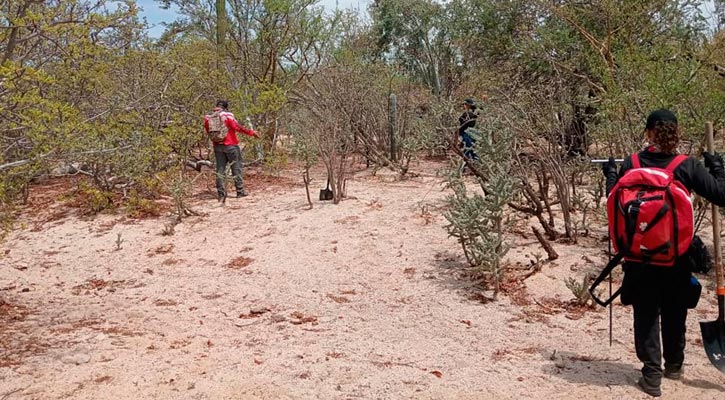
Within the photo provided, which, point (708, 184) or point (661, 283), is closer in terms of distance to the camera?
point (708, 184)

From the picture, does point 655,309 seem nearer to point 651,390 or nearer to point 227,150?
point 651,390

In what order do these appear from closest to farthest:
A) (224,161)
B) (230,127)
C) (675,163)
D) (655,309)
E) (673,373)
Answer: (675,163)
(655,309)
(673,373)
(230,127)
(224,161)

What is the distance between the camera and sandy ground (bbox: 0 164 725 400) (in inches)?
141

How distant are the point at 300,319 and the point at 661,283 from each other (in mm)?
2620

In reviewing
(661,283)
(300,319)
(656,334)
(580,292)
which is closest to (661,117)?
(661,283)

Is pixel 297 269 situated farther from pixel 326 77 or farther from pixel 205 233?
pixel 326 77

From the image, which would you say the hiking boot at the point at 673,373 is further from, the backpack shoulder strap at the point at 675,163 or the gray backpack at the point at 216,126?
the gray backpack at the point at 216,126

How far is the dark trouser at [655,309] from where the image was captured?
10.8 feet

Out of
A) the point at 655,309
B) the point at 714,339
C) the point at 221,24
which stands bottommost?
the point at 714,339

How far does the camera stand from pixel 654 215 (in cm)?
313

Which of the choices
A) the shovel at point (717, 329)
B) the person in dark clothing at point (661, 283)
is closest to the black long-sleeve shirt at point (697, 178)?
the person in dark clothing at point (661, 283)

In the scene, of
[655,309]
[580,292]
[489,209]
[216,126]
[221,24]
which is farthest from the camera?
[221,24]

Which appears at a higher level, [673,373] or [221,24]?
[221,24]

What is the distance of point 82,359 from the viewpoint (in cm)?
399
